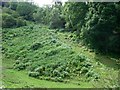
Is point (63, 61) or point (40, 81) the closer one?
point (40, 81)

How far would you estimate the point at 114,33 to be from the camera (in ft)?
71.6

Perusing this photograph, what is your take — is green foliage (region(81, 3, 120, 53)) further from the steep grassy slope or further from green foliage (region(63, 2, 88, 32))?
green foliage (region(63, 2, 88, 32))

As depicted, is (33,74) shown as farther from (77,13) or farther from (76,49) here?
(77,13)

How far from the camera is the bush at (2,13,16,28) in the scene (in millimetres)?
36731

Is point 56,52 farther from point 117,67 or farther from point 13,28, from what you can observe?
point 13,28

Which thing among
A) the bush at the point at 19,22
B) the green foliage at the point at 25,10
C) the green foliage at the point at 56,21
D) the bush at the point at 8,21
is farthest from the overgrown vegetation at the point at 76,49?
the green foliage at the point at 25,10

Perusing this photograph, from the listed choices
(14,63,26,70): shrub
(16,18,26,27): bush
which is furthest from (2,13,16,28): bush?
(14,63,26,70): shrub

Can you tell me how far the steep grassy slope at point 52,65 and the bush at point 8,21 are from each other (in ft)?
23.4

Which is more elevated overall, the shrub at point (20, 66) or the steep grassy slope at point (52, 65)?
the steep grassy slope at point (52, 65)

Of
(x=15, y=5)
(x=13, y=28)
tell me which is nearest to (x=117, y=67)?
(x=13, y=28)

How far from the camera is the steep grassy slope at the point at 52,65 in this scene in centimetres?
1766

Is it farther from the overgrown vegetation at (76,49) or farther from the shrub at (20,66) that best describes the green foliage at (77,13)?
the shrub at (20,66)

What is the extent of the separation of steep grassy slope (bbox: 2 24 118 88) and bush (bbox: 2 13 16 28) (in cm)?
714

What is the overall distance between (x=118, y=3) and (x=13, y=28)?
712 inches
